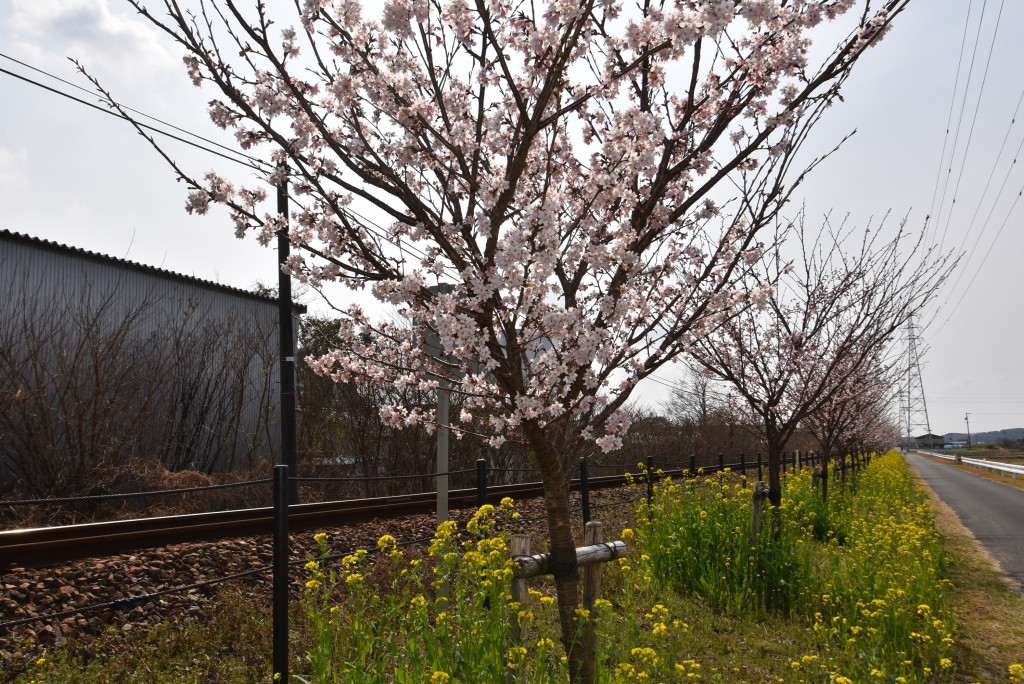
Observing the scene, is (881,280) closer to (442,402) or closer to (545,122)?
(442,402)

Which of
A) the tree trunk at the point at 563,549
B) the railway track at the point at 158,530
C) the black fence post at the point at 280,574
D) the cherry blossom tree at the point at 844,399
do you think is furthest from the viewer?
the cherry blossom tree at the point at 844,399

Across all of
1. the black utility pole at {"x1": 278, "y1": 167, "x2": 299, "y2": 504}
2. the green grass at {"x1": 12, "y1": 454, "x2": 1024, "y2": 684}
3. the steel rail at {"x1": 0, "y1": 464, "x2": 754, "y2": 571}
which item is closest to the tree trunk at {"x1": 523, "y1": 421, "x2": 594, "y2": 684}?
the green grass at {"x1": 12, "y1": 454, "x2": 1024, "y2": 684}

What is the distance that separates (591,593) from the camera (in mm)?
4582

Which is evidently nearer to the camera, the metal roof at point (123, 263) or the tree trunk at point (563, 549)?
the tree trunk at point (563, 549)

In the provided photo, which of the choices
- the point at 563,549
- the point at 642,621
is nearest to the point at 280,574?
the point at 563,549

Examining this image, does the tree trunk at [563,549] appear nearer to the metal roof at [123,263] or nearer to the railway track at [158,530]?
the railway track at [158,530]

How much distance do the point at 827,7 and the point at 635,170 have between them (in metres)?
1.41

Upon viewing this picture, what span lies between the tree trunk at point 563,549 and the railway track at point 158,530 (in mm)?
4798

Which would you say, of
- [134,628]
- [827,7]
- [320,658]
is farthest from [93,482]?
[827,7]

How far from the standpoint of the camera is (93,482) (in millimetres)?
11797

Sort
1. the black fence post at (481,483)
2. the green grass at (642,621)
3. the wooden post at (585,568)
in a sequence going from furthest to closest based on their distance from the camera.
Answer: the black fence post at (481,483)
the wooden post at (585,568)
the green grass at (642,621)

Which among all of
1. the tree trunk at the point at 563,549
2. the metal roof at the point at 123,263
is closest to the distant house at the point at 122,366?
the metal roof at the point at 123,263

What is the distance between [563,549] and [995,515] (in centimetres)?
1792

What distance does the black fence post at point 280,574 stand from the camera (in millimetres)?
4844
